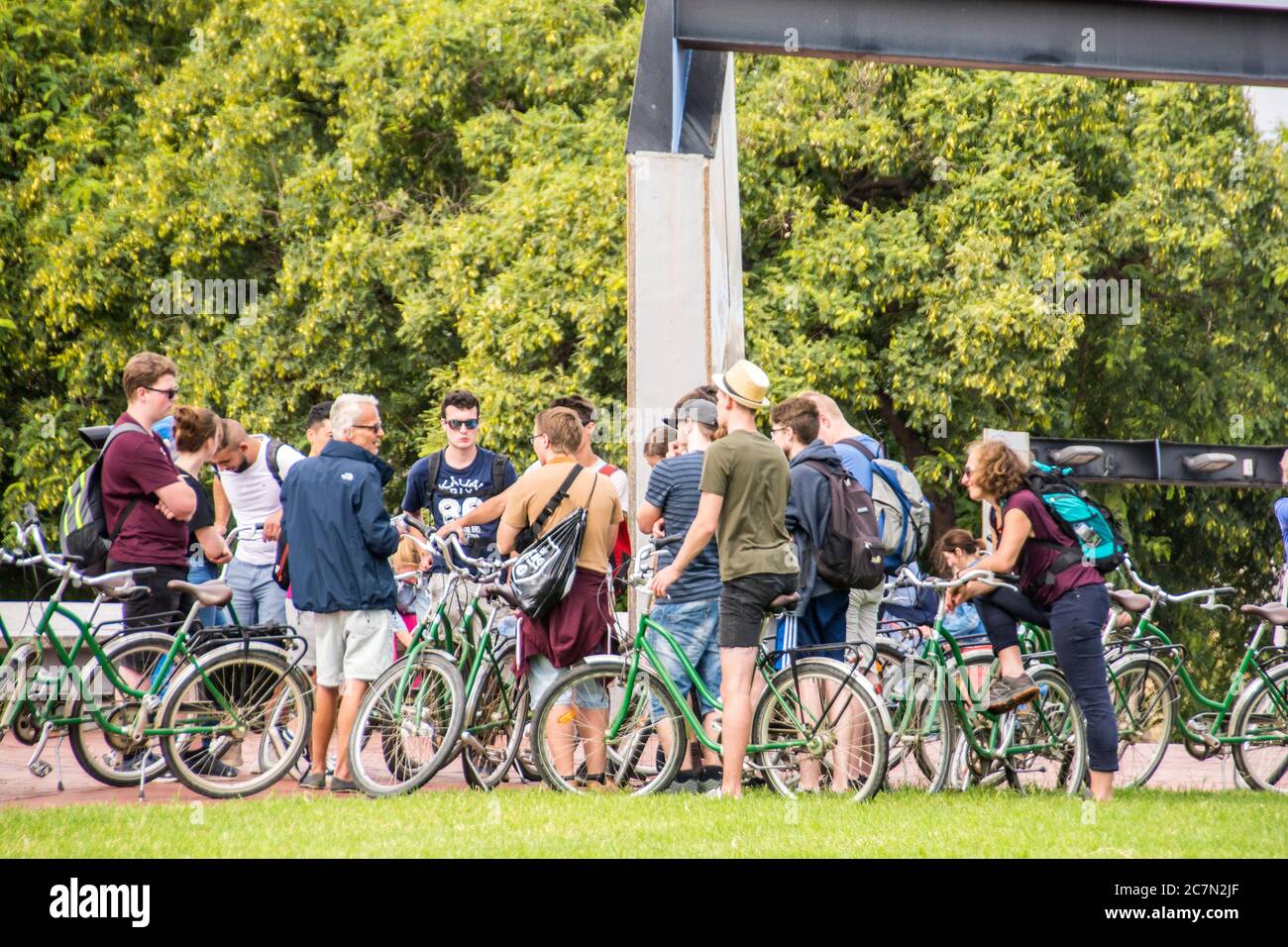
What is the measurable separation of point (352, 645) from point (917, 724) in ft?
8.81

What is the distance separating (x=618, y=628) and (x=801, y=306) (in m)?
10.5

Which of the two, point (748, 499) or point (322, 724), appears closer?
point (748, 499)

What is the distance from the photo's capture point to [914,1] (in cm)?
995

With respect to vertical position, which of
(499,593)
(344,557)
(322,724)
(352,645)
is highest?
(344,557)

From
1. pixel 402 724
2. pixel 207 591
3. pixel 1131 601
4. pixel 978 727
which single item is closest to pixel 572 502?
pixel 402 724

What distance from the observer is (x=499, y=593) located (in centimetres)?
767

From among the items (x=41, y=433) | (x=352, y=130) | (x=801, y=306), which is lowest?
(x=41, y=433)

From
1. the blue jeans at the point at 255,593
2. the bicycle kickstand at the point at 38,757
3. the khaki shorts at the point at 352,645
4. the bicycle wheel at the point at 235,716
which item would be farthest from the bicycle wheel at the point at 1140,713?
the bicycle kickstand at the point at 38,757

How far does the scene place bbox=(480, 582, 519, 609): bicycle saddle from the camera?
24.8ft

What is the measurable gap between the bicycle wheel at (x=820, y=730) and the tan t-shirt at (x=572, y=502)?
1.14 meters

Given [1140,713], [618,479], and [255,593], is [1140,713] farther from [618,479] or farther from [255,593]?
[255,593]
